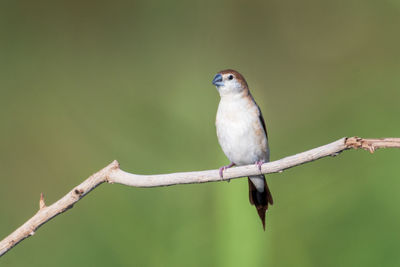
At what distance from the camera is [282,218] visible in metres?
1.56

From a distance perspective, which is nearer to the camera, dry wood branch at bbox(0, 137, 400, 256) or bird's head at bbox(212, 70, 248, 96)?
dry wood branch at bbox(0, 137, 400, 256)

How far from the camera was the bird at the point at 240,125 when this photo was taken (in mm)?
1309

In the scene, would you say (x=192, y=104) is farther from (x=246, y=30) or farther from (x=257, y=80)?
(x=246, y=30)

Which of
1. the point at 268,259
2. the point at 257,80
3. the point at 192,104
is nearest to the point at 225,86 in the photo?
the point at 268,259

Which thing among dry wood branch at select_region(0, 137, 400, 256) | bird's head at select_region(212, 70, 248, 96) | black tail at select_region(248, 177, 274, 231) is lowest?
dry wood branch at select_region(0, 137, 400, 256)

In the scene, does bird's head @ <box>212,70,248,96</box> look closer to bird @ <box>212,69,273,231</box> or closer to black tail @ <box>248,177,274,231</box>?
bird @ <box>212,69,273,231</box>

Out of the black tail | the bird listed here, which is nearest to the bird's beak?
the bird

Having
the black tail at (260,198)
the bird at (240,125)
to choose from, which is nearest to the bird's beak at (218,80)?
the bird at (240,125)

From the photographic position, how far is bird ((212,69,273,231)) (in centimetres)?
131

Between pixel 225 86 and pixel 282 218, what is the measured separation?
49cm

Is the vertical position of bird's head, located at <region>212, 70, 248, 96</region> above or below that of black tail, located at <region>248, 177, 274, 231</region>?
above

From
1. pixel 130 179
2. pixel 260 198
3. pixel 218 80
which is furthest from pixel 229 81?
pixel 130 179

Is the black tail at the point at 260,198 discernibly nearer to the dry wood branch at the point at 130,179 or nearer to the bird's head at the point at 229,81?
the bird's head at the point at 229,81

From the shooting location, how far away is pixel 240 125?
1.32 metres
